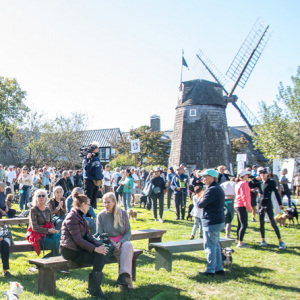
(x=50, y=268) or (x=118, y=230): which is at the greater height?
(x=118, y=230)

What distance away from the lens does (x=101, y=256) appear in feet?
19.3

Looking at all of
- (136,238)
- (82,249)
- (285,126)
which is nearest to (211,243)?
(136,238)

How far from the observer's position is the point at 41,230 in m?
7.22

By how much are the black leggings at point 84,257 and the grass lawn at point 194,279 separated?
506mm

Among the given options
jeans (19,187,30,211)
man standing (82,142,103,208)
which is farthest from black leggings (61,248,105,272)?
jeans (19,187,30,211)

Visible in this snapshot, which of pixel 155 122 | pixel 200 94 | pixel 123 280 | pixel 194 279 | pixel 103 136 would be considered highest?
pixel 155 122

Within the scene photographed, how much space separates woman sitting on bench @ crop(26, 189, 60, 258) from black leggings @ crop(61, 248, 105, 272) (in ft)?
4.87

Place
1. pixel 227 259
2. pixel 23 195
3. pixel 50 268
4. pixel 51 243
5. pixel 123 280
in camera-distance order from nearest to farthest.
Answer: pixel 50 268, pixel 123 280, pixel 51 243, pixel 227 259, pixel 23 195

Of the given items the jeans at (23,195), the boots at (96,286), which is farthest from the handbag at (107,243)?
the jeans at (23,195)

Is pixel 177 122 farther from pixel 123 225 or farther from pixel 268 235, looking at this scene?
pixel 123 225

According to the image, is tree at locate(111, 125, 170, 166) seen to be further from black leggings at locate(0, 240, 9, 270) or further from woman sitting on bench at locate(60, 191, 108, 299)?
woman sitting on bench at locate(60, 191, 108, 299)

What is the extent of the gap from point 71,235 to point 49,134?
3844 cm

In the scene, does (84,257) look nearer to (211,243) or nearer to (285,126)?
(211,243)

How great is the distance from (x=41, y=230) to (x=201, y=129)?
29073mm
